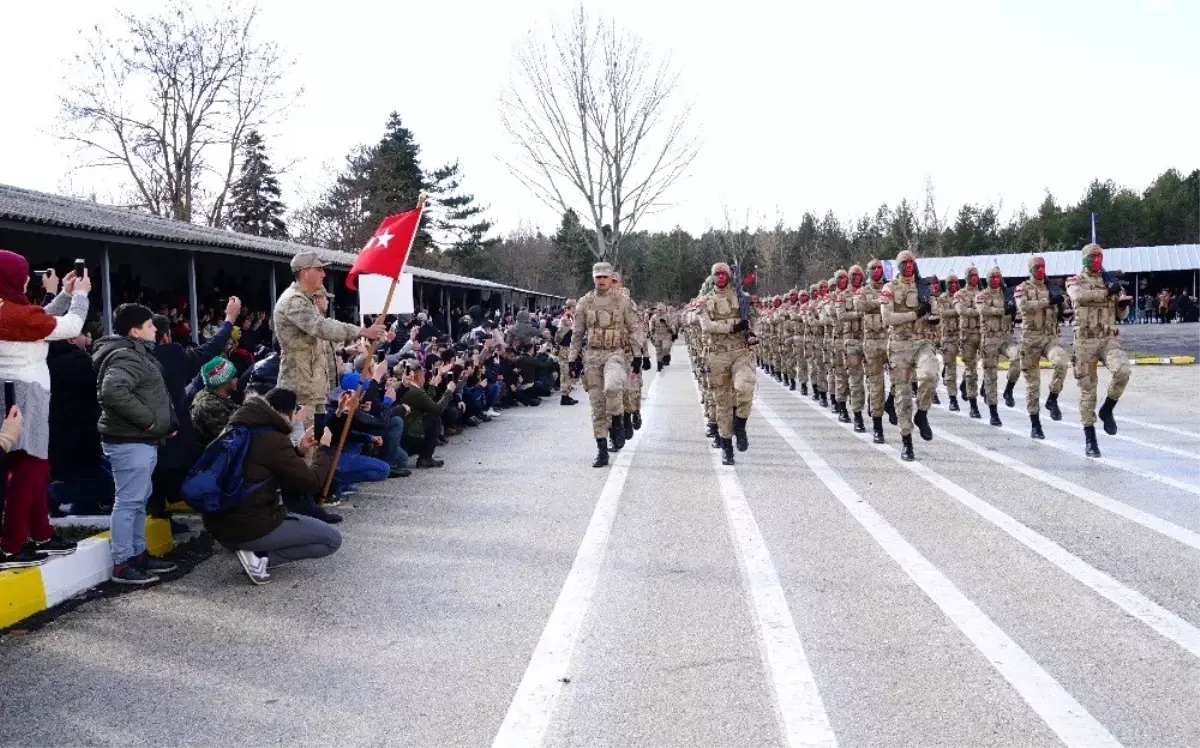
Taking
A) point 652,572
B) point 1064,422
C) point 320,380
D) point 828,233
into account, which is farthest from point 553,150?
point 828,233

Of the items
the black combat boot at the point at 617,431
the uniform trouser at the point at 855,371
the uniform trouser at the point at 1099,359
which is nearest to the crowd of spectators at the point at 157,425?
the black combat boot at the point at 617,431

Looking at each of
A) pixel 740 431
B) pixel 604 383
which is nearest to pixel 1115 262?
pixel 740 431

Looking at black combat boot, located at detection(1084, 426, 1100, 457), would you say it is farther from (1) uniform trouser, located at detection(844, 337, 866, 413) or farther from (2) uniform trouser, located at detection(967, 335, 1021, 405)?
(2) uniform trouser, located at detection(967, 335, 1021, 405)

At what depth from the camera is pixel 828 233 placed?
300ft

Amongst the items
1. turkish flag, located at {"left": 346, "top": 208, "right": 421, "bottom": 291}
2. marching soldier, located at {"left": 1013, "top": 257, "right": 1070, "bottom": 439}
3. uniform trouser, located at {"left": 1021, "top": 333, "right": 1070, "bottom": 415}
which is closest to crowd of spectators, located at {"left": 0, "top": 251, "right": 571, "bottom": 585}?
turkish flag, located at {"left": 346, "top": 208, "right": 421, "bottom": 291}

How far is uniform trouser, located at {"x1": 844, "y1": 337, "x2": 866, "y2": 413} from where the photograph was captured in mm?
13250

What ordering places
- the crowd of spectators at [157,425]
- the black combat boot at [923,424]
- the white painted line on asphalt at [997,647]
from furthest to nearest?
1. the black combat boot at [923,424]
2. the crowd of spectators at [157,425]
3. the white painted line on asphalt at [997,647]

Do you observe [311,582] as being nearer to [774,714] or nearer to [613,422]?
[774,714]

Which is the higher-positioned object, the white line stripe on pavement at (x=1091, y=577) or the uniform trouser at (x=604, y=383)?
the uniform trouser at (x=604, y=383)

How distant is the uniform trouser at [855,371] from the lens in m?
13.2

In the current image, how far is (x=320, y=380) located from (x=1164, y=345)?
28.7 m

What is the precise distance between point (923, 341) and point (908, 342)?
0.38 m

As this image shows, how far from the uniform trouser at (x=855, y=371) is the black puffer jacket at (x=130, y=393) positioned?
931 centimetres

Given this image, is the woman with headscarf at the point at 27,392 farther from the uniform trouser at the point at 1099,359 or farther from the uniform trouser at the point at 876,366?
the uniform trouser at the point at 1099,359
